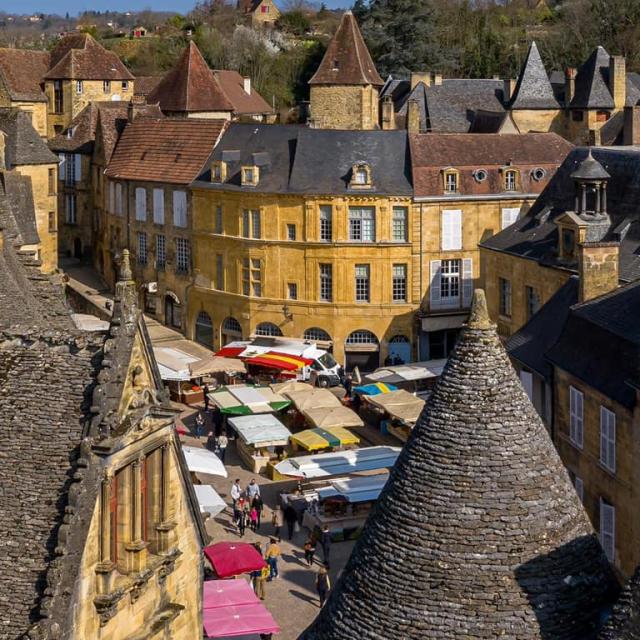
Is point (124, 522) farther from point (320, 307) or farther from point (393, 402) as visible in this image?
point (320, 307)

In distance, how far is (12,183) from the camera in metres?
42.1

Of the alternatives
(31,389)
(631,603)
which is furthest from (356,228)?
(631,603)

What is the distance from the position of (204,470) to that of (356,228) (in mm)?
19324

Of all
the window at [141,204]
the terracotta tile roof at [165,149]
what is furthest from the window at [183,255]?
the window at [141,204]

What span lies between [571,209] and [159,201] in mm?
21907

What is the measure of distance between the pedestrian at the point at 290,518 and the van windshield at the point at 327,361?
614 inches

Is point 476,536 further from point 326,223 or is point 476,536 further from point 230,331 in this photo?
point 230,331

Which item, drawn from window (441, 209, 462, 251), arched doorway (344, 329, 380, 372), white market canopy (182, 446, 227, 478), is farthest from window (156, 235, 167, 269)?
white market canopy (182, 446, 227, 478)

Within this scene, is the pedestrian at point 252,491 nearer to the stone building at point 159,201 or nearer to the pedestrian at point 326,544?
the pedestrian at point 326,544

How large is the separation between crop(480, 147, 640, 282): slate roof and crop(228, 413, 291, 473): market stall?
9030 millimetres

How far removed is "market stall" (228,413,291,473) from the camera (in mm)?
37000

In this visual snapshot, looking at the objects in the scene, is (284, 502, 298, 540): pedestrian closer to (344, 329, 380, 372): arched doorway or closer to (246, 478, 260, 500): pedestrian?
(246, 478, 260, 500): pedestrian

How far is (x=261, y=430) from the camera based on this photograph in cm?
3769

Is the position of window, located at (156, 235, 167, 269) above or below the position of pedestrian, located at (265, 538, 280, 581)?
above
